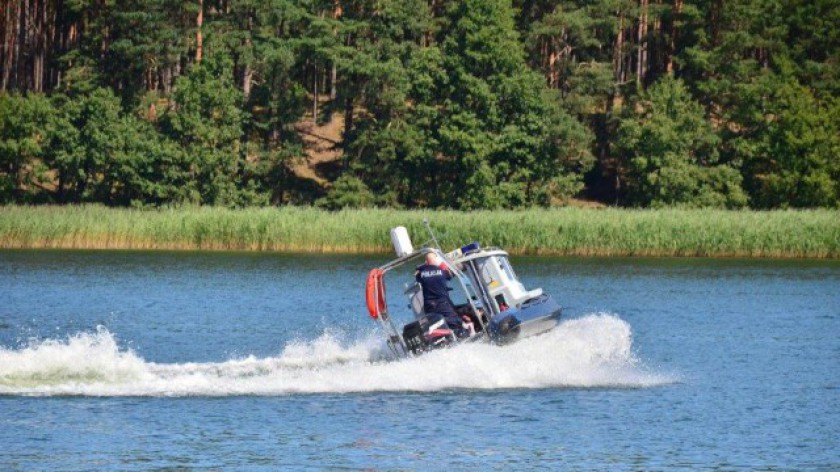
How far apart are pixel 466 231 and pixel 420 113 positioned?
21137 mm

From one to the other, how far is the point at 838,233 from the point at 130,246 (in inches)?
992

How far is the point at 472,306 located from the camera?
2438cm

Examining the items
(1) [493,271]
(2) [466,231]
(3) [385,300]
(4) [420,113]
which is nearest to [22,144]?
(4) [420,113]

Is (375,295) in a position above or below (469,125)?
below

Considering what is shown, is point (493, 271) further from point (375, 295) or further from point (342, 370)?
point (342, 370)

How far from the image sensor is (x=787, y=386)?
26.0 m

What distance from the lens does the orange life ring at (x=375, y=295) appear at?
23.9 metres

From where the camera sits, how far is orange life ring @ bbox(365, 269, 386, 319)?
23.9 metres

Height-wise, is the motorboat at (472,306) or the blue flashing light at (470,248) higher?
the blue flashing light at (470,248)

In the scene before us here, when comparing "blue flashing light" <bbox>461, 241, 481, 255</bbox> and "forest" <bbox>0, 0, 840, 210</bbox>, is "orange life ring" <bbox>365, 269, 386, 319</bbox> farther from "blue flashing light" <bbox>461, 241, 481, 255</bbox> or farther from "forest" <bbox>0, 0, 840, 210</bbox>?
"forest" <bbox>0, 0, 840, 210</bbox>

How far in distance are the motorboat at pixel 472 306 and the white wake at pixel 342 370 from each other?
9.2 inches

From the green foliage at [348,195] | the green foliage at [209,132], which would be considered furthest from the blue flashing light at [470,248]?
the green foliage at [348,195]

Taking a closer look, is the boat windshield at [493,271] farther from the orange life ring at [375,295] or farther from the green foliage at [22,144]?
the green foliage at [22,144]

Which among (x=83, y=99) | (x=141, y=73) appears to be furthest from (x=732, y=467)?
(x=141, y=73)
